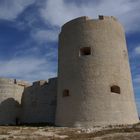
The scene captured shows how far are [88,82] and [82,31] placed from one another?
3.46 meters

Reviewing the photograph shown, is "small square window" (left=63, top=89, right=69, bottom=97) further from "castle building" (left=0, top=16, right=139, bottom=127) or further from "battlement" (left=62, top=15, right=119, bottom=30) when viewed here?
"battlement" (left=62, top=15, right=119, bottom=30)

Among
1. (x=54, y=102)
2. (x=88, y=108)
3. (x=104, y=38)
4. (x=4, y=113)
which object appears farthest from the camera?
(x=4, y=113)

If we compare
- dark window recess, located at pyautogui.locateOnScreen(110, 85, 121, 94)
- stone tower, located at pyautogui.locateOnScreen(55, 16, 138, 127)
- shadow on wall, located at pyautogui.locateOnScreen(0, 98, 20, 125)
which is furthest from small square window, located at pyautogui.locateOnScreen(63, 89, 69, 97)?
shadow on wall, located at pyautogui.locateOnScreen(0, 98, 20, 125)

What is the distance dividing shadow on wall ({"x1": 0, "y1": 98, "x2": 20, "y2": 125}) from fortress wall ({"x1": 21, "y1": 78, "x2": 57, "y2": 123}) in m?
0.65

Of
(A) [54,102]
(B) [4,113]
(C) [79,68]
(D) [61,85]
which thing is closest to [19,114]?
(B) [4,113]

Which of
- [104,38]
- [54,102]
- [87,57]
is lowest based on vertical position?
[54,102]

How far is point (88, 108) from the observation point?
57.0ft

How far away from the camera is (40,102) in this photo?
2516 cm

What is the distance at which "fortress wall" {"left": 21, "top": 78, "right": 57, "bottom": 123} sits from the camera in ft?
79.0

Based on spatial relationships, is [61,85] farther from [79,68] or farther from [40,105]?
[40,105]

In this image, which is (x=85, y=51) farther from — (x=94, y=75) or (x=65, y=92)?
(x=65, y=92)

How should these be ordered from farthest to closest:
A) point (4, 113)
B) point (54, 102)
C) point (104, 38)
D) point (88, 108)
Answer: point (4, 113), point (54, 102), point (104, 38), point (88, 108)

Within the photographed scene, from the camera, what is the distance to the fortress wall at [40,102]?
24.1m

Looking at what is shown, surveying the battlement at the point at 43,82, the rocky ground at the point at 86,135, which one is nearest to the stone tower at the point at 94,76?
the rocky ground at the point at 86,135
